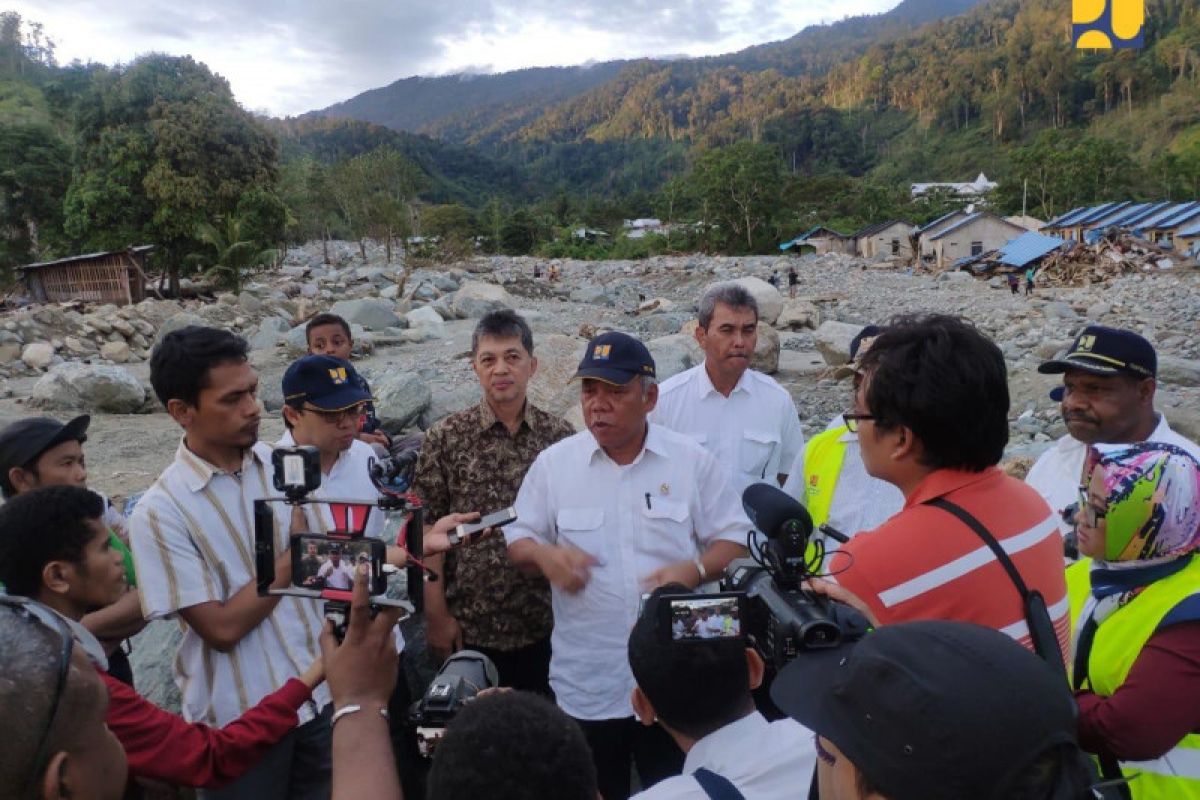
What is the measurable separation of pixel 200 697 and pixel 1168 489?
2.67 metres

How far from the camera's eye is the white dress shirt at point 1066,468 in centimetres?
299

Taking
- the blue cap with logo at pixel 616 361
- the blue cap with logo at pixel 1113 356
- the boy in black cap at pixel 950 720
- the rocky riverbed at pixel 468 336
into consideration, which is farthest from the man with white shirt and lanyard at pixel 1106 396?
the rocky riverbed at pixel 468 336

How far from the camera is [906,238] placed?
50375mm

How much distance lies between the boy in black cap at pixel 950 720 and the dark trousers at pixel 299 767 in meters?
1.78

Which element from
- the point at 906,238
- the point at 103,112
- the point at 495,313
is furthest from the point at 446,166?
the point at 495,313

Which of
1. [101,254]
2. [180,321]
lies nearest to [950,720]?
[180,321]

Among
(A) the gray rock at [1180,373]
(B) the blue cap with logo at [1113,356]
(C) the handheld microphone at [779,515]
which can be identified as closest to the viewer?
(C) the handheld microphone at [779,515]

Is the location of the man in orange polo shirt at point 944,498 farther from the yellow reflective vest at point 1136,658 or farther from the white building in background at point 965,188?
the white building in background at point 965,188

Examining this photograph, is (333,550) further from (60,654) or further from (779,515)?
(779,515)

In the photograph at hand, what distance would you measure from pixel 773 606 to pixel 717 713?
0.28 m

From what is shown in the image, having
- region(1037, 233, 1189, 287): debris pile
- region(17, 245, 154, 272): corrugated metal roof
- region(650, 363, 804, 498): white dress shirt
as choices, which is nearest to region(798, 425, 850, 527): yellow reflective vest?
region(650, 363, 804, 498): white dress shirt

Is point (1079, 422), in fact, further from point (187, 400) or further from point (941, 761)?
point (187, 400)

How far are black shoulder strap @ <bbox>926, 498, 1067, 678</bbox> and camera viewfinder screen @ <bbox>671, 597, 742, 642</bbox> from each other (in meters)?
0.52

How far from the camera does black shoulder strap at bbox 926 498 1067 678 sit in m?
1.59
